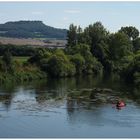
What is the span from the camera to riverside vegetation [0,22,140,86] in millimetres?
49250

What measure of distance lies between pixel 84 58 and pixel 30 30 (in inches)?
4474

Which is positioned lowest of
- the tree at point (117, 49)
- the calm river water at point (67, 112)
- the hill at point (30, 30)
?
the calm river water at point (67, 112)

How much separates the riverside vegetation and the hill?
7918 centimetres

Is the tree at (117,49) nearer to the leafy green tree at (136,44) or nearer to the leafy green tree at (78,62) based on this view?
the leafy green tree at (78,62)

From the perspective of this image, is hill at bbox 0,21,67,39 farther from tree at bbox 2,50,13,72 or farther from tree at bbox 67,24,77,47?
tree at bbox 2,50,13,72

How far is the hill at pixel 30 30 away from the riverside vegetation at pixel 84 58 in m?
79.2

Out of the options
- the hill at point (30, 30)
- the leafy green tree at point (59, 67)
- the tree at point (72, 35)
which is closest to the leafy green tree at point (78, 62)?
the leafy green tree at point (59, 67)

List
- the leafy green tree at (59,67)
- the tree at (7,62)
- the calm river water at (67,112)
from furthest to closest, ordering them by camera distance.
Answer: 1. the leafy green tree at (59,67)
2. the tree at (7,62)
3. the calm river water at (67,112)

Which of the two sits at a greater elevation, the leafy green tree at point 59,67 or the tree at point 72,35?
the tree at point 72,35

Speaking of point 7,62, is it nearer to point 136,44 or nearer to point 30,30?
point 136,44

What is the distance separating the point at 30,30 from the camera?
565 ft

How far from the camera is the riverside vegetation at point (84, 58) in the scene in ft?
162

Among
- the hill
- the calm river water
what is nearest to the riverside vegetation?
the calm river water

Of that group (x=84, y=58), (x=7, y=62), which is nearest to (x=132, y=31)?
(x=84, y=58)
